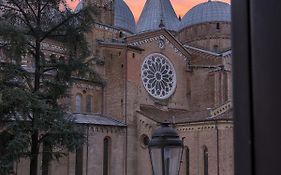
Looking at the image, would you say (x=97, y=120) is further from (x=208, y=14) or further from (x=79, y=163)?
(x=208, y=14)

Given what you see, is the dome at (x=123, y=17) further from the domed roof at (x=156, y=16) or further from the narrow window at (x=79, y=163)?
the narrow window at (x=79, y=163)

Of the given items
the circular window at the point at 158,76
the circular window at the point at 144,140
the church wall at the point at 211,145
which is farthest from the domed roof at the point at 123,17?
the church wall at the point at 211,145

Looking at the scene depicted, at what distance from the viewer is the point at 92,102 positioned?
31.1 meters

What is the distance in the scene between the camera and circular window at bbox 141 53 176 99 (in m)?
33.6

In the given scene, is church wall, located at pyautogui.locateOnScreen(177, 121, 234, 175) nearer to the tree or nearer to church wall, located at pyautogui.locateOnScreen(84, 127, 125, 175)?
church wall, located at pyautogui.locateOnScreen(84, 127, 125, 175)

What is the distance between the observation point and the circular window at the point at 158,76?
110 ft

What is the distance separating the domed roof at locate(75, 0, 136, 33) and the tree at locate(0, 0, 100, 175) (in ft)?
86.4

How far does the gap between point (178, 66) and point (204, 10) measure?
1003cm

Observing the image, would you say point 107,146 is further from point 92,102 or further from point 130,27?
point 130,27

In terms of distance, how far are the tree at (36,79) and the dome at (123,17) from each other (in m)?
26.3

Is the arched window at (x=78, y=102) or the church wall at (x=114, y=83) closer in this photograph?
the arched window at (x=78, y=102)

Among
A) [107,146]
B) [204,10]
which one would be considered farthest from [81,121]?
[204,10]

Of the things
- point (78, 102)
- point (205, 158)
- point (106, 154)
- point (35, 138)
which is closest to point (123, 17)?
point (78, 102)

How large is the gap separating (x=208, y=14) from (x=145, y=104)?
1367 centimetres
